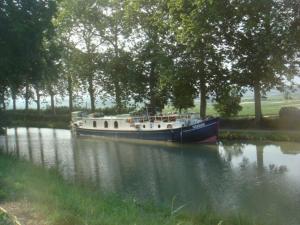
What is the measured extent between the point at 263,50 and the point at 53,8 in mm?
16922

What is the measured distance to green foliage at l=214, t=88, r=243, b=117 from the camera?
4316 cm

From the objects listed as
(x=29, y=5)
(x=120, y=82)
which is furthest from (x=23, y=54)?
(x=120, y=82)

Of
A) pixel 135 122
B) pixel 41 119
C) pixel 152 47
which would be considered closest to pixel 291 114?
pixel 135 122

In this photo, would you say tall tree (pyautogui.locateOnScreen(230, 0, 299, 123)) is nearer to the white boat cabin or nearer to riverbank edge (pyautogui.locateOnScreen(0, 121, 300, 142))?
riverbank edge (pyautogui.locateOnScreen(0, 121, 300, 142))

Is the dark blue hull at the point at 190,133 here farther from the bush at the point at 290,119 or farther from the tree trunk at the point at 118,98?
the tree trunk at the point at 118,98

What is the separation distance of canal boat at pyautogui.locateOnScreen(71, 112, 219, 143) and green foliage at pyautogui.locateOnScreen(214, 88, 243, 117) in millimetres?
4237

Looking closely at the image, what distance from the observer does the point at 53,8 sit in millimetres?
28922

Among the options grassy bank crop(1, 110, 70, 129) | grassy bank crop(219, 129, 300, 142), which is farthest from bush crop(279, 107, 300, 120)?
grassy bank crop(1, 110, 70, 129)

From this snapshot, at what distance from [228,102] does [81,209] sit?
3276 centimetres

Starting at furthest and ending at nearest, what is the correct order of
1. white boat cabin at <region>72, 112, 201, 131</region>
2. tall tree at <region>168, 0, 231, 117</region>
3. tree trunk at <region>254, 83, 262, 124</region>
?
tree trunk at <region>254, 83, 262, 124</region> → white boat cabin at <region>72, 112, 201, 131</region> → tall tree at <region>168, 0, 231, 117</region>

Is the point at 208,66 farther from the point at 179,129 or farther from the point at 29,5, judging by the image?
the point at 29,5

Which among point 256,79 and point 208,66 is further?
point 208,66

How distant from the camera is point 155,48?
48312 mm

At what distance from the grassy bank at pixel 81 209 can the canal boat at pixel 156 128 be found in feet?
74.4
